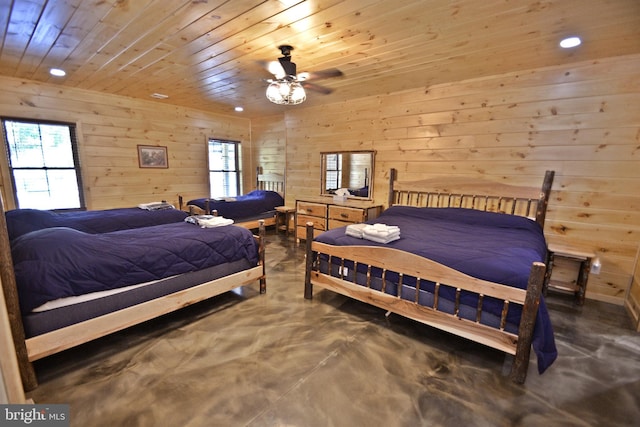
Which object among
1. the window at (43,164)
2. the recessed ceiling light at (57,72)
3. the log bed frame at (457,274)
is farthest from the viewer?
the window at (43,164)

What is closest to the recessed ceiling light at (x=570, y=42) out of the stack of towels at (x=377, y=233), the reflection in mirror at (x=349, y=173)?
the stack of towels at (x=377, y=233)

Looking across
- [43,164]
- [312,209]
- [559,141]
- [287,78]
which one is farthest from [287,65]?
[43,164]

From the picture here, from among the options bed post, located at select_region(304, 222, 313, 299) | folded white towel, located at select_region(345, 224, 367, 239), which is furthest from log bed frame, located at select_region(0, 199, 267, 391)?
folded white towel, located at select_region(345, 224, 367, 239)

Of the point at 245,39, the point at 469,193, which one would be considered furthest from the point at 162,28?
the point at 469,193

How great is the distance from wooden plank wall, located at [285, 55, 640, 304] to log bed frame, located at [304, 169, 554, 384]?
0.18m

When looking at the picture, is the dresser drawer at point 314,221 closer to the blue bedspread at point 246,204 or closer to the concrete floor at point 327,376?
the blue bedspread at point 246,204

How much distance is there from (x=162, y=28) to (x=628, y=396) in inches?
165

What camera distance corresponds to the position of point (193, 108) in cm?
546

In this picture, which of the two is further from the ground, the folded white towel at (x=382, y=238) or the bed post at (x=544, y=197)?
the bed post at (x=544, y=197)

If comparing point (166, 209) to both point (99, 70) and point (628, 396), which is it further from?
point (628, 396)

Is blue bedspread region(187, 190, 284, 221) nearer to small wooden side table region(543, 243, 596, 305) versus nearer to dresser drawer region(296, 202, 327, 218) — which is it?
dresser drawer region(296, 202, 327, 218)

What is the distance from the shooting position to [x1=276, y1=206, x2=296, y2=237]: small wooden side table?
539 cm

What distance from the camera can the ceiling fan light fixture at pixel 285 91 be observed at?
265 centimetres

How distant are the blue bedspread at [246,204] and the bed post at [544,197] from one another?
4.28 m
